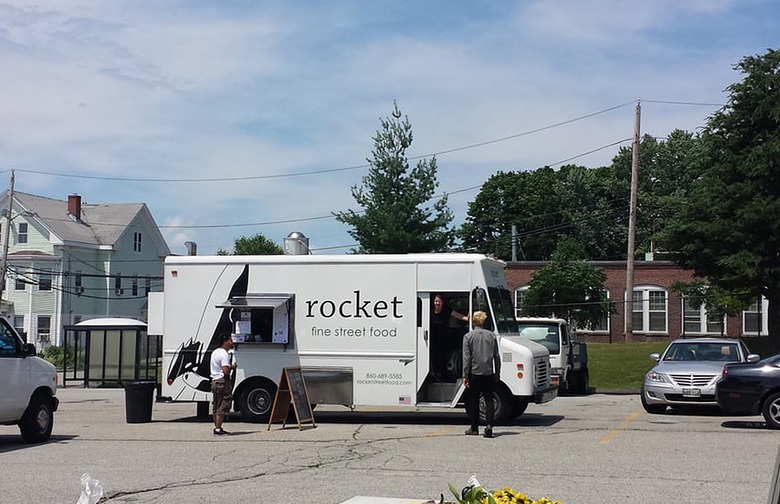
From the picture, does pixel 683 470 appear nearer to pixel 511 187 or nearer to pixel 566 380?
pixel 566 380

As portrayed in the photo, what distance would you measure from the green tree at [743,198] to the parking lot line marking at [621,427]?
11290 mm

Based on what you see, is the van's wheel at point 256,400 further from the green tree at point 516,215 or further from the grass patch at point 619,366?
the green tree at point 516,215

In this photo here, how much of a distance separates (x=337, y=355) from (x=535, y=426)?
3.80 meters

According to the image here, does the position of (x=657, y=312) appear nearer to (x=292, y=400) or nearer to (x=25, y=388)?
(x=292, y=400)

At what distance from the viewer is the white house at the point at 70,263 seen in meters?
58.8

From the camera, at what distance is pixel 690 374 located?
1897 centimetres

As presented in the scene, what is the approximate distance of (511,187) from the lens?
7738 cm

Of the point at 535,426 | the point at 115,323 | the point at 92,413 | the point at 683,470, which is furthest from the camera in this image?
the point at 115,323

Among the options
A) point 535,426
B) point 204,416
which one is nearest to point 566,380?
point 535,426

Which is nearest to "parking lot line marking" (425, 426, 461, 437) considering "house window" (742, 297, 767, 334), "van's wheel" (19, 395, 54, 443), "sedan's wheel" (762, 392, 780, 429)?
"sedan's wheel" (762, 392, 780, 429)

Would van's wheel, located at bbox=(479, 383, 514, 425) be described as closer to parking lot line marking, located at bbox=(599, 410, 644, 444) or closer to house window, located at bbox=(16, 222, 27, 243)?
parking lot line marking, located at bbox=(599, 410, 644, 444)

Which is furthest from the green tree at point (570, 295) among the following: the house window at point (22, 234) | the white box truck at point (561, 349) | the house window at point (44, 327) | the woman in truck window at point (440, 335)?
the house window at point (22, 234)

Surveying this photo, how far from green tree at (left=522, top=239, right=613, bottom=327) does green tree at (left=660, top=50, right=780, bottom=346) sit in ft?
24.9

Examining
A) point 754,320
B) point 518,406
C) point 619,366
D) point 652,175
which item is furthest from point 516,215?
point 518,406
